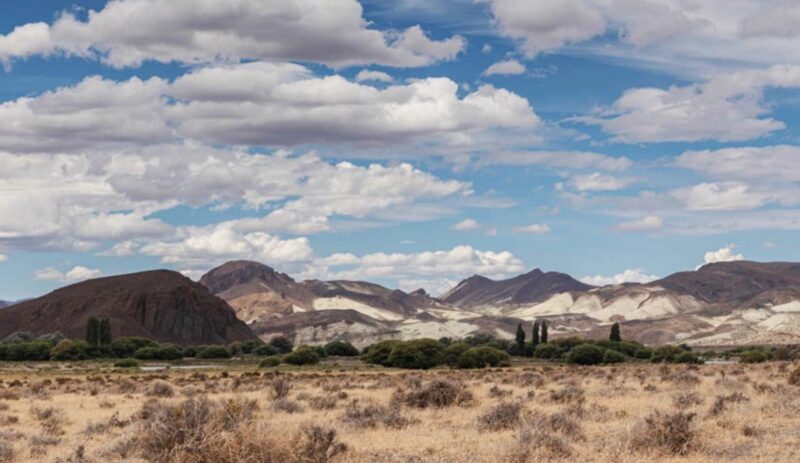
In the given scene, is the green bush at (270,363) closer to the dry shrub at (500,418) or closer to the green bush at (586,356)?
the green bush at (586,356)

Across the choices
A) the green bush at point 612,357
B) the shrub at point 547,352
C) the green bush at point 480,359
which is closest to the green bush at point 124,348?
the shrub at point 547,352

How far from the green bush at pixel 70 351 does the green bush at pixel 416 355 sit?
63.1 meters

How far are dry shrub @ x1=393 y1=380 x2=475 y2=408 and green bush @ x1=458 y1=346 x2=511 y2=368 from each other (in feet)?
224

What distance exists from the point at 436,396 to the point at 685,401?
361 inches

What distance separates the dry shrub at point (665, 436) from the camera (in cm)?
2003

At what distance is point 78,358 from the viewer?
14375 centimetres

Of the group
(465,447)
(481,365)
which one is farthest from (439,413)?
(481,365)

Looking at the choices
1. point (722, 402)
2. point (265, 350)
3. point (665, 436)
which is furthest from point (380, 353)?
point (665, 436)

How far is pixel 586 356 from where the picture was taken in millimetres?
122875

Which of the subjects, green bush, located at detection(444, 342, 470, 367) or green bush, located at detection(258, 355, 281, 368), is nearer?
green bush, located at detection(444, 342, 470, 367)

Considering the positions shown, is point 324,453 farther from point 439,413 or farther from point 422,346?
point 422,346

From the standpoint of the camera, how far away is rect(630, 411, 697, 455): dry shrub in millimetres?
20031

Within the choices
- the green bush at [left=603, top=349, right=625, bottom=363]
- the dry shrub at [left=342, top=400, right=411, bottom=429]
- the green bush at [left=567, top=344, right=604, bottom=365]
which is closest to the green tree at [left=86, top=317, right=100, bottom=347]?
the green bush at [left=567, top=344, right=604, bottom=365]

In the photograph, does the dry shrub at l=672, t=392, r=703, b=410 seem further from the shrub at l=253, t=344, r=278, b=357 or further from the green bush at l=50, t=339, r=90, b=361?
the shrub at l=253, t=344, r=278, b=357
